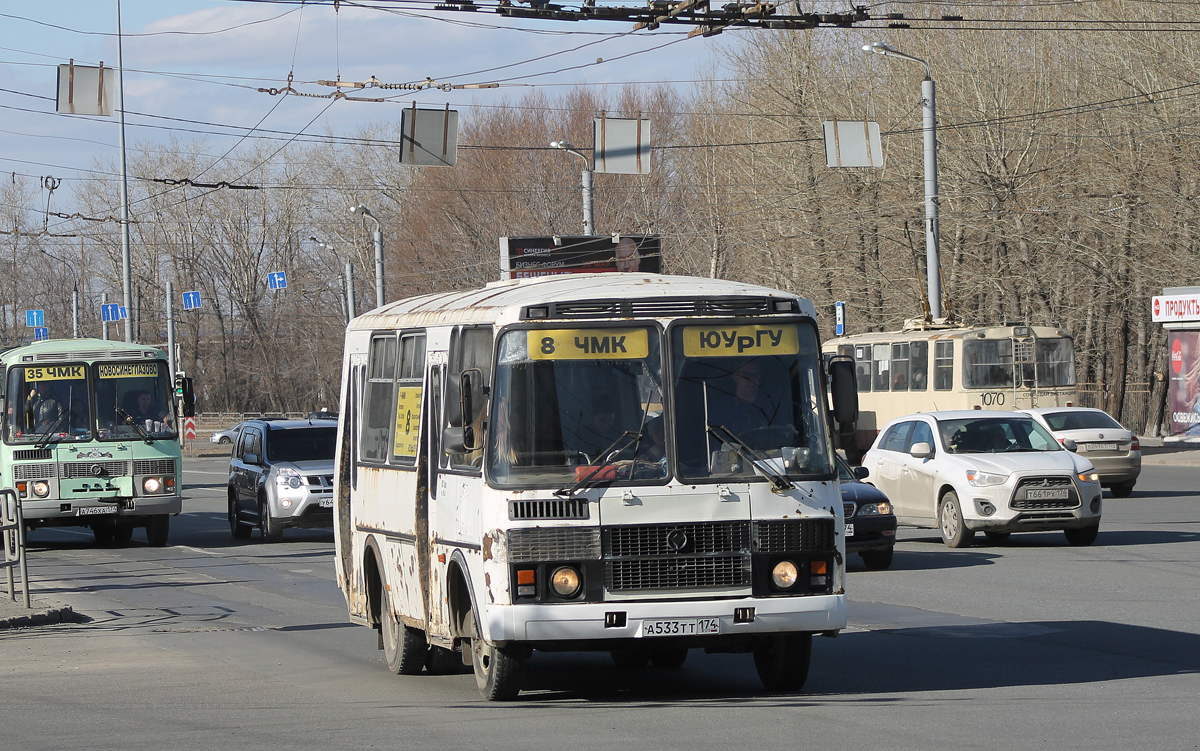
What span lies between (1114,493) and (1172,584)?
41.5 ft

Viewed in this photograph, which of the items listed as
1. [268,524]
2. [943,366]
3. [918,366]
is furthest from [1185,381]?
[268,524]

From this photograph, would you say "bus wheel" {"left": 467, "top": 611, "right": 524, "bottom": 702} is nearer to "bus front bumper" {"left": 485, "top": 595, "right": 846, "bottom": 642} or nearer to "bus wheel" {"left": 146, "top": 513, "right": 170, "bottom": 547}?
"bus front bumper" {"left": 485, "top": 595, "right": 846, "bottom": 642}

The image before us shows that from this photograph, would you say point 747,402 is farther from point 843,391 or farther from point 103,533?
point 103,533

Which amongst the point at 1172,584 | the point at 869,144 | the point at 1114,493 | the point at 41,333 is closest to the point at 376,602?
the point at 1172,584

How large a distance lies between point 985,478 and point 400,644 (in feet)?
32.3

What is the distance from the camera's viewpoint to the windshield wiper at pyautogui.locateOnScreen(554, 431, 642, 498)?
8.53 metres

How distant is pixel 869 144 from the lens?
3100 cm

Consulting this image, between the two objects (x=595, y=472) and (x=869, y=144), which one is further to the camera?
(x=869, y=144)

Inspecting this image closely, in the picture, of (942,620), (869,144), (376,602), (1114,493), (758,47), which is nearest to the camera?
(376,602)

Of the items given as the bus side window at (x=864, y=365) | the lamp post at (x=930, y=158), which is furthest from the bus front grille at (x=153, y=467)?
the bus side window at (x=864, y=365)

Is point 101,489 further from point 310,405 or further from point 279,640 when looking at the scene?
point 310,405

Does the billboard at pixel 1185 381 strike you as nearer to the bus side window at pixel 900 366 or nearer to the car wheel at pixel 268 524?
the bus side window at pixel 900 366

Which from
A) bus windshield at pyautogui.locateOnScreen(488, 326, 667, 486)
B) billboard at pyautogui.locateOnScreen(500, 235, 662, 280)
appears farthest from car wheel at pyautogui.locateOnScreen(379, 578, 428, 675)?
billboard at pyautogui.locateOnScreen(500, 235, 662, 280)

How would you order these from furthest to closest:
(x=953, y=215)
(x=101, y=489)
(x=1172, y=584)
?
(x=953, y=215) < (x=101, y=489) < (x=1172, y=584)
